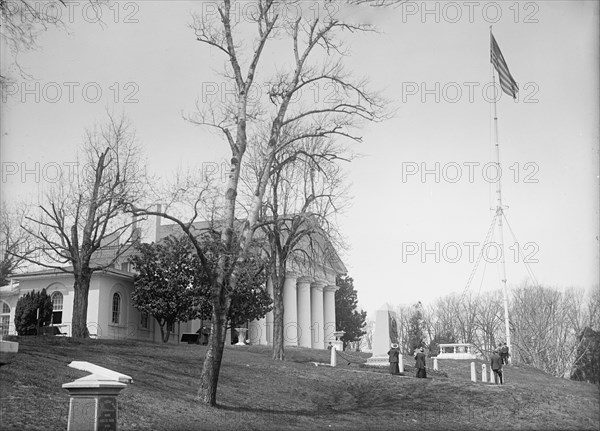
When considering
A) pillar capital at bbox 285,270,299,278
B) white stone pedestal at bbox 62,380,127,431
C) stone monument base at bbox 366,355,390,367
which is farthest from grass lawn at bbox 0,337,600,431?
pillar capital at bbox 285,270,299,278

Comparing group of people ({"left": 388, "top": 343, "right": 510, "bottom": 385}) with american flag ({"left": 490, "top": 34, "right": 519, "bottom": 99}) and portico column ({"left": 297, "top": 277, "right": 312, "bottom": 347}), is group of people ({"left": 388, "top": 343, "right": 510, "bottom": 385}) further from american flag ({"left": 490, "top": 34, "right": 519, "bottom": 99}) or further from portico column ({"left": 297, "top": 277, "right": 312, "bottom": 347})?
portico column ({"left": 297, "top": 277, "right": 312, "bottom": 347})

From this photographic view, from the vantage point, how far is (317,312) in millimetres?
63906

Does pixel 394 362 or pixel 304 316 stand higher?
pixel 304 316

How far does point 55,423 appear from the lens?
13.9 meters

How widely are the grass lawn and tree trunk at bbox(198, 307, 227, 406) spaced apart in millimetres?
364

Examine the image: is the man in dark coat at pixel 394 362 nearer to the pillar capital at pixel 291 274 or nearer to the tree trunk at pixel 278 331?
the tree trunk at pixel 278 331

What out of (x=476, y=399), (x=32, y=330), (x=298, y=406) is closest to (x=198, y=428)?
(x=298, y=406)

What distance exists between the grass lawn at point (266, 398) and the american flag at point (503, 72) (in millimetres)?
16466

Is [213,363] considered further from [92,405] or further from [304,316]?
[304,316]

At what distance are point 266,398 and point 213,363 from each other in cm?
351

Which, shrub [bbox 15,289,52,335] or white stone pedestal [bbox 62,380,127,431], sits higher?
shrub [bbox 15,289,52,335]

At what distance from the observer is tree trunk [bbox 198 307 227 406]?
18.5 m

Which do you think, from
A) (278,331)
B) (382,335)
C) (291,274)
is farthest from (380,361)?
(291,274)

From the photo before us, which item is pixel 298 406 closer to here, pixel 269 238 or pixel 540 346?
pixel 269 238
